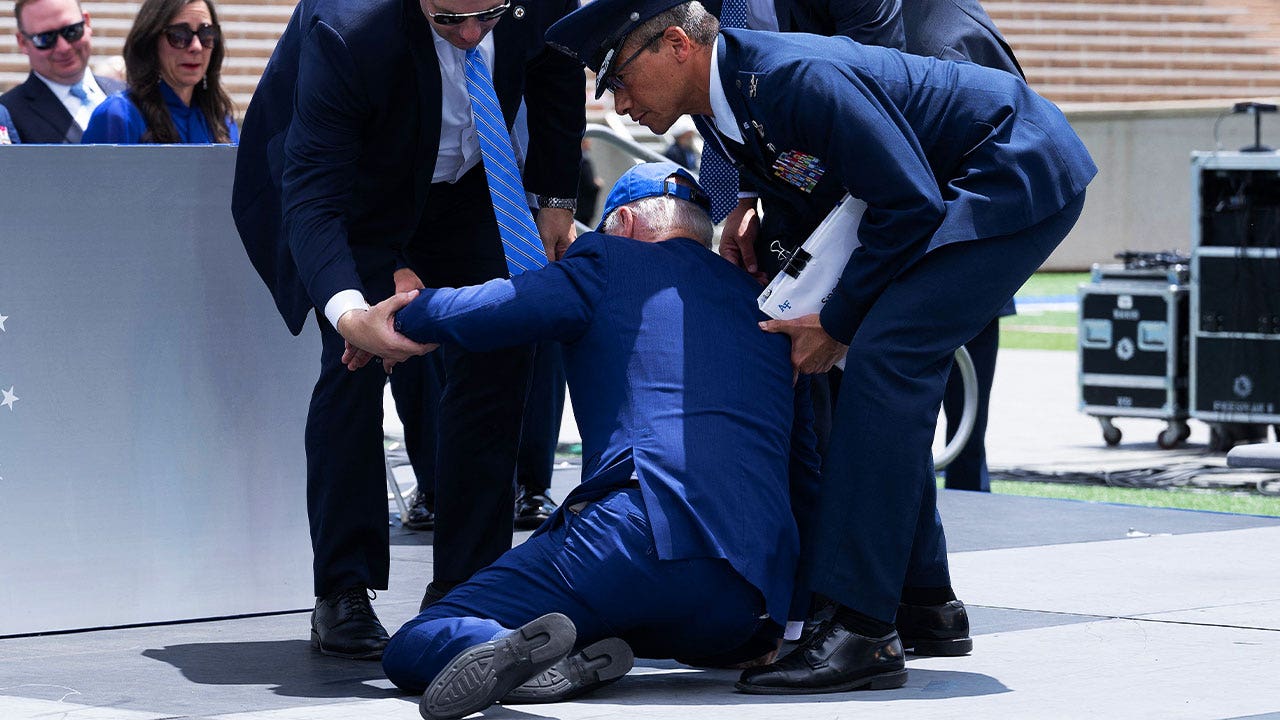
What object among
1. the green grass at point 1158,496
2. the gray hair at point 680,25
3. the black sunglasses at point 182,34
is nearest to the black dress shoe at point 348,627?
the gray hair at point 680,25

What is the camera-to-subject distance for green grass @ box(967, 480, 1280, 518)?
22.6 ft

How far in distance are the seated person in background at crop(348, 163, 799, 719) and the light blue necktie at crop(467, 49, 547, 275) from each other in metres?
0.22

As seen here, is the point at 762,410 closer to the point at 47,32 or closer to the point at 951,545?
the point at 951,545

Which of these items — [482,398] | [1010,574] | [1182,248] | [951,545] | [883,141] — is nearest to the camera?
[883,141]

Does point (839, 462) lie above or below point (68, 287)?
below

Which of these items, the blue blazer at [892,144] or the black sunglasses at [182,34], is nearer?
the blue blazer at [892,144]

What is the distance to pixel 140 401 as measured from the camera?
4.26 m

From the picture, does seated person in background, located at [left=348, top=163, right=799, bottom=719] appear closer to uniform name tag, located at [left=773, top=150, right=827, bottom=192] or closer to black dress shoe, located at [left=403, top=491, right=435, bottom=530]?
uniform name tag, located at [left=773, top=150, right=827, bottom=192]

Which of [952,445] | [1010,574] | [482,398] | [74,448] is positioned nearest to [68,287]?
[74,448]

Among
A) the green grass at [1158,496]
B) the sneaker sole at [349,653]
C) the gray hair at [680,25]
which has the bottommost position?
the green grass at [1158,496]

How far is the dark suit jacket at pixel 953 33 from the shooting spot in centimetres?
500

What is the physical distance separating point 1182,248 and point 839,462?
873 inches

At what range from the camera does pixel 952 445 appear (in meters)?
6.61

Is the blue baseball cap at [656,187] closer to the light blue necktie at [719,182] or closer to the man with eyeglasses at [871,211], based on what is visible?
the man with eyeglasses at [871,211]
